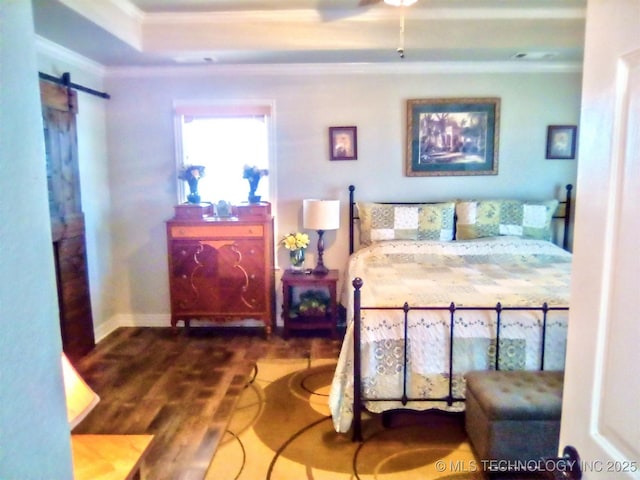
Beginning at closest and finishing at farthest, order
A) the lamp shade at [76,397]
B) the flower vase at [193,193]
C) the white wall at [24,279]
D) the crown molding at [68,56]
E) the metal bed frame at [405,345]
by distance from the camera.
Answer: the white wall at [24,279] < the lamp shade at [76,397] < the metal bed frame at [405,345] < the crown molding at [68,56] < the flower vase at [193,193]

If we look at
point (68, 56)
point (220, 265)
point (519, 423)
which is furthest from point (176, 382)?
point (68, 56)

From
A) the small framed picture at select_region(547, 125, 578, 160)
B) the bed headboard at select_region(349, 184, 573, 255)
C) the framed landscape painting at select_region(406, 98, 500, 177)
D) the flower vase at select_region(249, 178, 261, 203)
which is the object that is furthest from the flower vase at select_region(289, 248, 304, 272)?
the small framed picture at select_region(547, 125, 578, 160)

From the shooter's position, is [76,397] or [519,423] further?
[519,423]

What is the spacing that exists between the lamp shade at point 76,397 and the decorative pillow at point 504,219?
3451mm

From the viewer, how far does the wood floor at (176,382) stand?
2.54m

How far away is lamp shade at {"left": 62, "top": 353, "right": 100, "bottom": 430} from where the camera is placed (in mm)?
1237

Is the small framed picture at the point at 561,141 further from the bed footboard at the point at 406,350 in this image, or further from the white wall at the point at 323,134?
the bed footboard at the point at 406,350

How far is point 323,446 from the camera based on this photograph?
8.24 feet

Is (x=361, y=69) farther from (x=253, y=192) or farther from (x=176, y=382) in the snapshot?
(x=176, y=382)

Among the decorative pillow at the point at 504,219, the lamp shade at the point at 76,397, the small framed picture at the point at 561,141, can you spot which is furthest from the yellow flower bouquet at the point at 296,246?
the lamp shade at the point at 76,397

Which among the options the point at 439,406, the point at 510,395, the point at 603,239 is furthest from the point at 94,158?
the point at 603,239

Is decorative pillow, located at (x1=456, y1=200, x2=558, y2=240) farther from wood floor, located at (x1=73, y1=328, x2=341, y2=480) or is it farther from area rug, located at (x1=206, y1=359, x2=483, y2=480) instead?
area rug, located at (x1=206, y1=359, x2=483, y2=480)

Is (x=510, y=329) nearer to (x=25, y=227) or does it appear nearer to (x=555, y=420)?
(x=555, y=420)

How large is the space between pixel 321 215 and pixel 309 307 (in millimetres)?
A: 874
